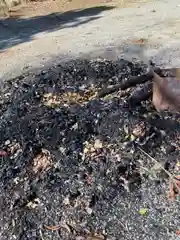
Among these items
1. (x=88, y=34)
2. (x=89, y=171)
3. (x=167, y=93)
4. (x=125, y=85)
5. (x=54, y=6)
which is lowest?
(x=54, y=6)

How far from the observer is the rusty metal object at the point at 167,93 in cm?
528

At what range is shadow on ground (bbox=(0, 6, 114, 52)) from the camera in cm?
1047

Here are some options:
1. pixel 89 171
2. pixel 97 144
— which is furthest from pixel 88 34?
pixel 89 171

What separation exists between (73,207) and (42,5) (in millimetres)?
10333

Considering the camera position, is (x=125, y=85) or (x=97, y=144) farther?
(x=125, y=85)

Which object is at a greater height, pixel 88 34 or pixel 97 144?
pixel 97 144

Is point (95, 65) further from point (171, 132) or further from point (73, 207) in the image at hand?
point (73, 207)

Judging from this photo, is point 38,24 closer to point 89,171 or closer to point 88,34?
point 88,34

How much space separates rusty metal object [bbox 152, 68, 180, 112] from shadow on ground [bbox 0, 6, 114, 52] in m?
5.05

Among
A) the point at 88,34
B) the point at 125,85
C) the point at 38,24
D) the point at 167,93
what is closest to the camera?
the point at 167,93

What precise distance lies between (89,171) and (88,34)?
565 cm

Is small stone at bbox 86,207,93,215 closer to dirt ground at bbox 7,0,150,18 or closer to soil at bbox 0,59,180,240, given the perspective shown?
soil at bbox 0,59,180,240

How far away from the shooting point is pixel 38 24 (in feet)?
38.2

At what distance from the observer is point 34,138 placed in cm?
530
